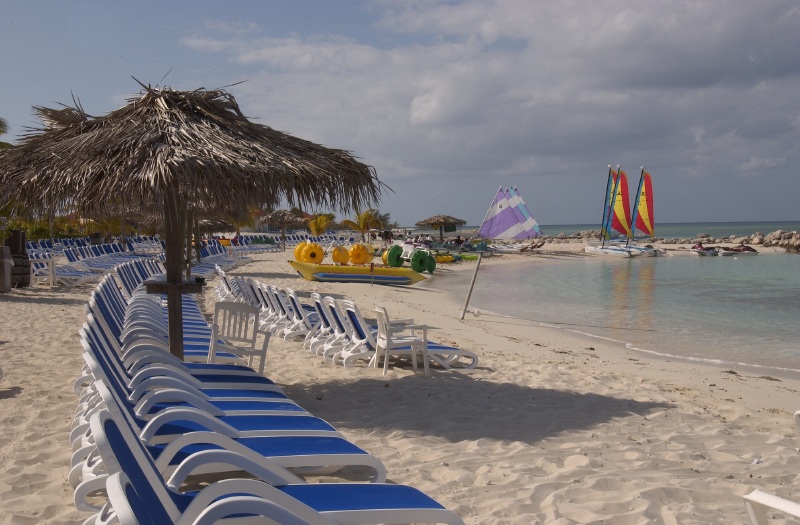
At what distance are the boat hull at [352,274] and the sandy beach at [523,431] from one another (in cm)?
1047

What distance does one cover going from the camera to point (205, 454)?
7.70ft

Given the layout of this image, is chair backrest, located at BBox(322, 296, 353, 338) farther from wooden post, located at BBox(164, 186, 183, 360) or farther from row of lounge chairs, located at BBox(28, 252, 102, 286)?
row of lounge chairs, located at BBox(28, 252, 102, 286)

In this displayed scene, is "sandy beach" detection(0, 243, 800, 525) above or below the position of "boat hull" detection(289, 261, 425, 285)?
below

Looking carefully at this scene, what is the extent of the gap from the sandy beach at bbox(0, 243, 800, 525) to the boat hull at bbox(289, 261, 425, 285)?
412 inches

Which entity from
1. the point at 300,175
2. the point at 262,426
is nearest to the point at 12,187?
the point at 300,175

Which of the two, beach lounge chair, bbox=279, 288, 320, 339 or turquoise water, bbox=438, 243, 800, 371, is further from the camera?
turquoise water, bbox=438, 243, 800, 371

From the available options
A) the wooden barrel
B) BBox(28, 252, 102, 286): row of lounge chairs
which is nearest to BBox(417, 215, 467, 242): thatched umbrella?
BBox(28, 252, 102, 286): row of lounge chairs

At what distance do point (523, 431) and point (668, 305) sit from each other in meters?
13.6

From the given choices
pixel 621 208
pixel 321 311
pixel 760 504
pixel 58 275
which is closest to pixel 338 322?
pixel 321 311

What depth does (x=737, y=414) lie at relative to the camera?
525 centimetres

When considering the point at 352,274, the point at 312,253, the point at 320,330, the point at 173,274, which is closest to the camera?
the point at 173,274

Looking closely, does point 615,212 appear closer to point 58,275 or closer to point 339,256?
point 339,256

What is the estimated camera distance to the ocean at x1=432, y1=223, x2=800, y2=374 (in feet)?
35.3

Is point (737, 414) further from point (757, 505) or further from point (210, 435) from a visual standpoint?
point (210, 435)
